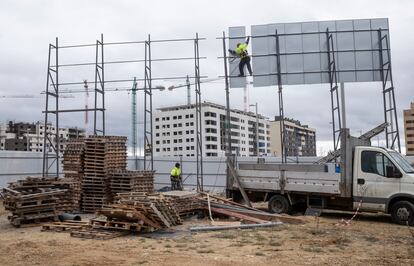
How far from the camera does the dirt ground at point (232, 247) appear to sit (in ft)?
27.2

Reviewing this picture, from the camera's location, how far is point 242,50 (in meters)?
19.2

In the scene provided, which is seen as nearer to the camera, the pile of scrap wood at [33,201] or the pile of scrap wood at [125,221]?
the pile of scrap wood at [125,221]

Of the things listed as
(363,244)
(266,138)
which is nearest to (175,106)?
(266,138)

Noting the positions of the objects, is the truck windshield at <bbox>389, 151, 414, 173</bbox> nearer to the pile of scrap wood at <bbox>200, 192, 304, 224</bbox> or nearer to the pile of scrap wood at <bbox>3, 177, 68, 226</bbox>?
the pile of scrap wood at <bbox>200, 192, 304, 224</bbox>

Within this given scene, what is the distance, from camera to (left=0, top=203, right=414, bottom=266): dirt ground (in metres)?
8.30

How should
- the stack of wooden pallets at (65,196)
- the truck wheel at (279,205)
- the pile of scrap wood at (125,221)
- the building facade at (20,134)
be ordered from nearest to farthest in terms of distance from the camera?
the pile of scrap wood at (125,221) < the stack of wooden pallets at (65,196) < the truck wheel at (279,205) < the building facade at (20,134)

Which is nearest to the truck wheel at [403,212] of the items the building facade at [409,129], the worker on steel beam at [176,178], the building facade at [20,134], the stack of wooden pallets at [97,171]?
the stack of wooden pallets at [97,171]

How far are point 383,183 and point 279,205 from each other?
3551 millimetres

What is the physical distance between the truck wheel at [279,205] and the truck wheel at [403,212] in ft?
11.0

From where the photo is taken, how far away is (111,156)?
58.0ft

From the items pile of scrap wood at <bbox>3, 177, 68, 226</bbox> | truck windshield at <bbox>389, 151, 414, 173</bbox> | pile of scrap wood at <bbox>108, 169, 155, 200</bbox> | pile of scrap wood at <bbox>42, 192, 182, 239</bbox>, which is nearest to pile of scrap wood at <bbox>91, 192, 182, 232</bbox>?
pile of scrap wood at <bbox>42, 192, 182, 239</bbox>

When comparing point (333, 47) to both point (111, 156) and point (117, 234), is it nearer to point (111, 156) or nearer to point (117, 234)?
point (111, 156)

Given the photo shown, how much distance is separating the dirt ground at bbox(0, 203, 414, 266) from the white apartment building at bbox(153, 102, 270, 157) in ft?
312

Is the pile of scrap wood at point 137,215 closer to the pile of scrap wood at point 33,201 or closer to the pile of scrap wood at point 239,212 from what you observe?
the pile of scrap wood at point 239,212
